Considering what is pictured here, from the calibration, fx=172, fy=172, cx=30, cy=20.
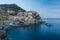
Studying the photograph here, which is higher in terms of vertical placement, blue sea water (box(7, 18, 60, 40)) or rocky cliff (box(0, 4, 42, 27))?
rocky cliff (box(0, 4, 42, 27))

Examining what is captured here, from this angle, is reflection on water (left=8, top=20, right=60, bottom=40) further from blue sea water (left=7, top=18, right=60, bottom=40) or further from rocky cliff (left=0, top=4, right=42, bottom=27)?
rocky cliff (left=0, top=4, right=42, bottom=27)

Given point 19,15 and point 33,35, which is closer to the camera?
point 33,35

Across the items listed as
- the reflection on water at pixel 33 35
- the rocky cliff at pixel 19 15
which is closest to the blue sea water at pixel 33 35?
the reflection on water at pixel 33 35

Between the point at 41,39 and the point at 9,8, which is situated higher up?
the point at 9,8

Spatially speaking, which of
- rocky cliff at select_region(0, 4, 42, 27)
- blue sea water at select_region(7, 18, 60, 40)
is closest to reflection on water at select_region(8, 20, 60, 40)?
blue sea water at select_region(7, 18, 60, 40)

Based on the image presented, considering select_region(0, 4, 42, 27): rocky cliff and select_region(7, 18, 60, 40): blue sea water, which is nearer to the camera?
select_region(7, 18, 60, 40): blue sea water

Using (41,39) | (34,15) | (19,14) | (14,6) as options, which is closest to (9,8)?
(14,6)

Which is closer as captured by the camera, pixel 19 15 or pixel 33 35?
pixel 33 35

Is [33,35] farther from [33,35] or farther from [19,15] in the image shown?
[19,15]

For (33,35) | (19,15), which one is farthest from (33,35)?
(19,15)

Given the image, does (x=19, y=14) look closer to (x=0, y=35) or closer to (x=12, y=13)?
(x=12, y=13)

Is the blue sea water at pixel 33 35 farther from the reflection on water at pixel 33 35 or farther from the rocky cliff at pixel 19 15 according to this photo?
the rocky cliff at pixel 19 15
